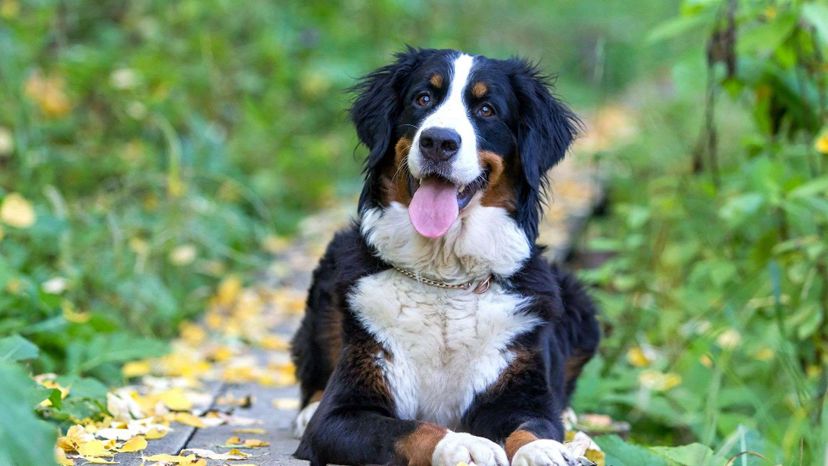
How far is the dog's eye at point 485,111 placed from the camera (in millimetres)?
3895

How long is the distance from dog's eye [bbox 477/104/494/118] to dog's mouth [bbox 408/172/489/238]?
8.3 inches

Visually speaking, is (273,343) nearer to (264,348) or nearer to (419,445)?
(264,348)

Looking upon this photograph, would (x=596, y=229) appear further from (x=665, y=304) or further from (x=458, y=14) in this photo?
(x=458, y=14)

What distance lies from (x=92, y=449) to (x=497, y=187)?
1.61 meters

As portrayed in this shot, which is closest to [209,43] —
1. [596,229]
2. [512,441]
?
[596,229]

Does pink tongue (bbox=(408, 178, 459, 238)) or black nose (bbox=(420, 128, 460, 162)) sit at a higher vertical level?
black nose (bbox=(420, 128, 460, 162))

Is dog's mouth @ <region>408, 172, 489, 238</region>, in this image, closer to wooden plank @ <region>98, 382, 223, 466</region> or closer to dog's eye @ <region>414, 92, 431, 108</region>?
dog's eye @ <region>414, 92, 431, 108</region>

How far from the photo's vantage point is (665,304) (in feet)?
22.1

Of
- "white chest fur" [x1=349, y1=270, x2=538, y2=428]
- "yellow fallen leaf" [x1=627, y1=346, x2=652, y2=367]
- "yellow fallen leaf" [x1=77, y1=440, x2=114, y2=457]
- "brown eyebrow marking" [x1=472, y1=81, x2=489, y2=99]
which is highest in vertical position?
"brown eyebrow marking" [x1=472, y1=81, x2=489, y2=99]

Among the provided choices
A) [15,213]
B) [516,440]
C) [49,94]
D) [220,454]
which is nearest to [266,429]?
[220,454]

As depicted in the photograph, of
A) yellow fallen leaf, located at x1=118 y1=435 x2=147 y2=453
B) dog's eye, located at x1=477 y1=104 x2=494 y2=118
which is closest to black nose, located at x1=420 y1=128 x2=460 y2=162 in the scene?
dog's eye, located at x1=477 y1=104 x2=494 y2=118

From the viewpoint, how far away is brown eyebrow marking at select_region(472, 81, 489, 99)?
3.87 m

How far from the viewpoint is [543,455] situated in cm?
323

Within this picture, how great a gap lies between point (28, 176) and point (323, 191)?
3315 mm
